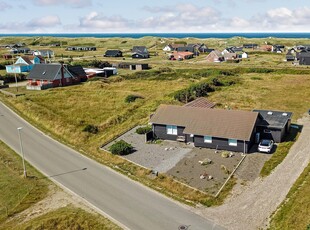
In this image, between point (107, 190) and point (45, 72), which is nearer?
point (107, 190)

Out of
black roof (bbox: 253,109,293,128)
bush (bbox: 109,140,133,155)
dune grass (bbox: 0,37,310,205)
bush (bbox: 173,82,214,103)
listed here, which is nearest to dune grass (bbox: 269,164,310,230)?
dune grass (bbox: 0,37,310,205)

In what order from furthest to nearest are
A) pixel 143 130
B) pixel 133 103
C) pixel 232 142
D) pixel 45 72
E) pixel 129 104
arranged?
pixel 45 72 → pixel 133 103 → pixel 129 104 → pixel 143 130 → pixel 232 142

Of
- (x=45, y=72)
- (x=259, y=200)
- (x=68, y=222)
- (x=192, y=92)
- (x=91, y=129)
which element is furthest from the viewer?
(x=45, y=72)

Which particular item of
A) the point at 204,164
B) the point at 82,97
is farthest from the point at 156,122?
the point at 82,97

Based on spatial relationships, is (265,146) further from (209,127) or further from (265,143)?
(209,127)

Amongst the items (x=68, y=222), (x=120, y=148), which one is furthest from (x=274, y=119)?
(x=68, y=222)

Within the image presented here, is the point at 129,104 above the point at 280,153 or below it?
above
